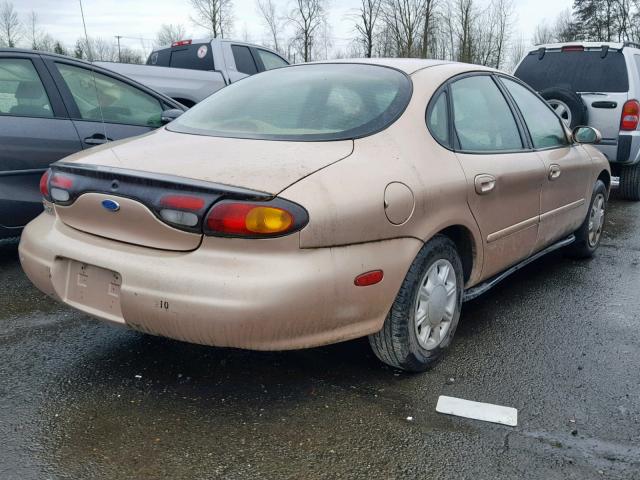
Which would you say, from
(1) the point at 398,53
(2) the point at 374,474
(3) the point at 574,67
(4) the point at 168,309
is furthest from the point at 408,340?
(1) the point at 398,53

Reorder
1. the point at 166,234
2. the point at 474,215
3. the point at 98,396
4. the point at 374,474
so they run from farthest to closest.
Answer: the point at 474,215
the point at 98,396
the point at 166,234
the point at 374,474

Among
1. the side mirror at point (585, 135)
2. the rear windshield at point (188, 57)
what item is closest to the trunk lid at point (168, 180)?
the side mirror at point (585, 135)

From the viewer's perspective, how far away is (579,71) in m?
7.57

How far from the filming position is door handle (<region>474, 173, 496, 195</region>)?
317cm

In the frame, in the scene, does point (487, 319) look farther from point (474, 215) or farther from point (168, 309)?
point (168, 309)

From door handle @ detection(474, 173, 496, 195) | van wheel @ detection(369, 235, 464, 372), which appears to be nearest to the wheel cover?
door handle @ detection(474, 173, 496, 195)

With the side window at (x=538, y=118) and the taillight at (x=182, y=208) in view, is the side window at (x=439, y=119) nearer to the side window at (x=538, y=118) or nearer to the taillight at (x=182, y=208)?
the side window at (x=538, y=118)

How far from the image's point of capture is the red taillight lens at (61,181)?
2.72m

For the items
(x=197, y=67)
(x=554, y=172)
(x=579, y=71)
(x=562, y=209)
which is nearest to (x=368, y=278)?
(x=554, y=172)

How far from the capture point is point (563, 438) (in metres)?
2.48

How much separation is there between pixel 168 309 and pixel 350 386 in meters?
0.97

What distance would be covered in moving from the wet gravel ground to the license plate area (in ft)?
1.38

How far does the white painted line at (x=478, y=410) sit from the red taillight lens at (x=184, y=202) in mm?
1326

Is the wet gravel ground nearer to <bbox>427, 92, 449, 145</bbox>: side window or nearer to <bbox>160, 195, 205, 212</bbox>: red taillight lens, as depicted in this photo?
<bbox>160, 195, 205, 212</bbox>: red taillight lens
